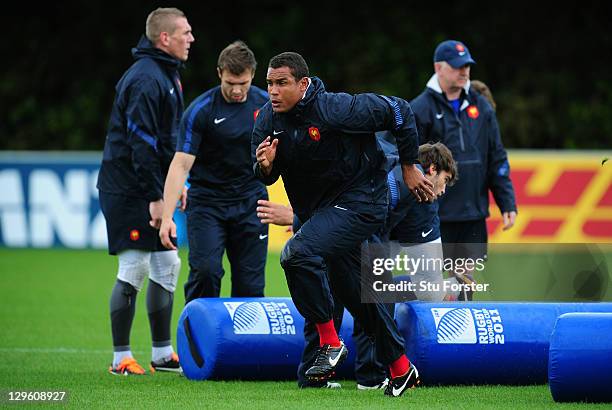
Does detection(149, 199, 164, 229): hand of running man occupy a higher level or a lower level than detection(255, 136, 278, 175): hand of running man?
lower

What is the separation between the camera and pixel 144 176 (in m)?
8.16

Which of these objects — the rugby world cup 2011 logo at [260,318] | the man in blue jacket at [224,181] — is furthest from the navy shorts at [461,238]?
the rugby world cup 2011 logo at [260,318]

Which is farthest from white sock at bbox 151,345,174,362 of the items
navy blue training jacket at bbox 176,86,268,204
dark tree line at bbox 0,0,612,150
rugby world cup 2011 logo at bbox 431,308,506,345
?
dark tree line at bbox 0,0,612,150

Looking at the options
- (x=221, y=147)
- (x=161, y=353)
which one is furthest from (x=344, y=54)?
(x=161, y=353)

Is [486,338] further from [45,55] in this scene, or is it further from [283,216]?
[45,55]

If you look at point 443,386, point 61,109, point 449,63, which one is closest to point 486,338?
point 443,386

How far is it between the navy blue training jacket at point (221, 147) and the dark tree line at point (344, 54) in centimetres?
1537

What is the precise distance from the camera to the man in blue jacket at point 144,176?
8.20 metres

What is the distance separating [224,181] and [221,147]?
9.6 inches

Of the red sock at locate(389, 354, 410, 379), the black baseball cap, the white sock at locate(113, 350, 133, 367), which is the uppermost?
the black baseball cap

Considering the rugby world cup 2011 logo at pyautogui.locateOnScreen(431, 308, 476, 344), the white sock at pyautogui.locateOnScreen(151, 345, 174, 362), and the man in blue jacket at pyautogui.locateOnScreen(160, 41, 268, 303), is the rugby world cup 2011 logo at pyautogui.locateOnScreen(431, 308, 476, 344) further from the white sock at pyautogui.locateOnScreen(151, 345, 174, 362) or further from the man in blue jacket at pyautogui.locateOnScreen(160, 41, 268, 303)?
the white sock at pyautogui.locateOnScreen(151, 345, 174, 362)

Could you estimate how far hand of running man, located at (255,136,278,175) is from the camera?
6.69 metres

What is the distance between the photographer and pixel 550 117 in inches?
938

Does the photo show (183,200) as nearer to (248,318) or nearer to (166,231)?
(166,231)
